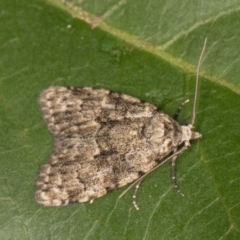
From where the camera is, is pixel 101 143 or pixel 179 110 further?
pixel 101 143

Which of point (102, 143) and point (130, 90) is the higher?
point (130, 90)

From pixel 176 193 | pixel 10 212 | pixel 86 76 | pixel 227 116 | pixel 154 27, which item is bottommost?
pixel 10 212

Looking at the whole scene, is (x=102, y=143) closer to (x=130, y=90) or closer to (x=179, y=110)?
(x=130, y=90)

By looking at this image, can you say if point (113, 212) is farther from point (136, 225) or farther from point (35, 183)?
point (35, 183)

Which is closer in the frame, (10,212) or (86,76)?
(10,212)

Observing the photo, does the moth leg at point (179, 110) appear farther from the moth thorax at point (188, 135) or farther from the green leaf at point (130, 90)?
the moth thorax at point (188, 135)

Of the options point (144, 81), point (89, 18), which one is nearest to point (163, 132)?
point (144, 81)

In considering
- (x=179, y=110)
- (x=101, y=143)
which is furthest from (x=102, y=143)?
(x=179, y=110)

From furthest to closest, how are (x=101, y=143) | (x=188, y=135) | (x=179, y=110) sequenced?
(x=101, y=143)
(x=179, y=110)
(x=188, y=135)
